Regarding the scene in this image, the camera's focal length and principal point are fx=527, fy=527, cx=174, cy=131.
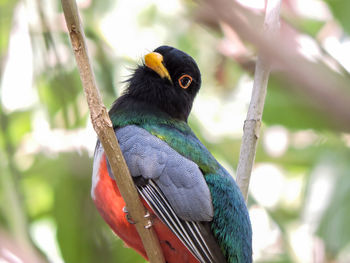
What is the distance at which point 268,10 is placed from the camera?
9.47ft

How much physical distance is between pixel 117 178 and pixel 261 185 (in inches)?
149

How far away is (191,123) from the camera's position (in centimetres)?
473

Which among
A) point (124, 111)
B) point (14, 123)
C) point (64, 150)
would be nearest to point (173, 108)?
point (124, 111)

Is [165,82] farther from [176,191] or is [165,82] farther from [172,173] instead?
[176,191]

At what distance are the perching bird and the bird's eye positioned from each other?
14.1 inches

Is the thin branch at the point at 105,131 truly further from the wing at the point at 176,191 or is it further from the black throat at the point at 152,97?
the black throat at the point at 152,97

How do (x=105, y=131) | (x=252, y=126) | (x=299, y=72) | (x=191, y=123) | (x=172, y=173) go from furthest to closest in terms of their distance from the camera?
(x=191, y=123), (x=252, y=126), (x=172, y=173), (x=105, y=131), (x=299, y=72)

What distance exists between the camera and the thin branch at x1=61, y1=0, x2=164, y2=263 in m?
2.07

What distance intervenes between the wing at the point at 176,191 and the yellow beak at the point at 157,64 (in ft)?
2.27

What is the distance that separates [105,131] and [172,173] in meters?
0.73

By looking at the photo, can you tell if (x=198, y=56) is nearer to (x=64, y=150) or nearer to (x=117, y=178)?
(x=64, y=150)

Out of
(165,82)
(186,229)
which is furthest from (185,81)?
(186,229)

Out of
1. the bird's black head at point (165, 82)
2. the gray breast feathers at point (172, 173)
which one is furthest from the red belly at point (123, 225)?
the bird's black head at point (165, 82)

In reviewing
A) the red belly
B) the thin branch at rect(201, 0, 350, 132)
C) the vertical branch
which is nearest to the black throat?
the red belly
